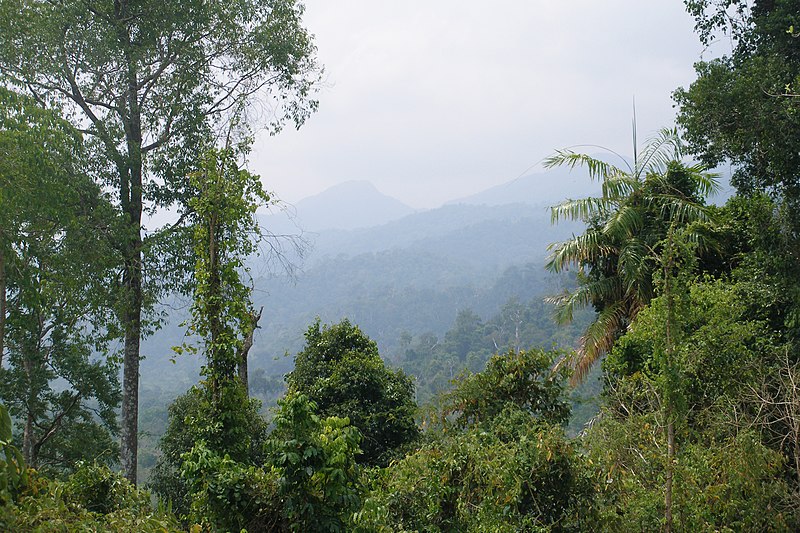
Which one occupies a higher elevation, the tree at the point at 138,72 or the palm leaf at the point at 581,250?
the tree at the point at 138,72

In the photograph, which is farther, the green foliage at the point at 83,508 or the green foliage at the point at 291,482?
the green foliage at the point at 291,482

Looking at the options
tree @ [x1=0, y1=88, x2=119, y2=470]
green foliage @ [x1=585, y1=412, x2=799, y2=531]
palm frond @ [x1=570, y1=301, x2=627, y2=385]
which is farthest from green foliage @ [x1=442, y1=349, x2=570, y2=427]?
tree @ [x1=0, y1=88, x2=119, y2=470]

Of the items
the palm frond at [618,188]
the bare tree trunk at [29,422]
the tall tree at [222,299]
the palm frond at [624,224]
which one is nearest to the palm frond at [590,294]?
the palm frond at [624,224]

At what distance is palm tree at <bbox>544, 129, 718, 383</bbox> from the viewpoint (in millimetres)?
10414

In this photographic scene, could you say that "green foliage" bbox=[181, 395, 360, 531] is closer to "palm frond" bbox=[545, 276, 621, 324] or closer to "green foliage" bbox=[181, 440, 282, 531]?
"green foliage" bbox=[181, 440, 282, 531]

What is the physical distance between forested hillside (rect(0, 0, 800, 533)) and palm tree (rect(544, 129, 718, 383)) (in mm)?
48

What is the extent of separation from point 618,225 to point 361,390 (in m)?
5.25

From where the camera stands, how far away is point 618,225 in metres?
10.6

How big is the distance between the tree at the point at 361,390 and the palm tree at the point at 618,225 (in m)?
3.24

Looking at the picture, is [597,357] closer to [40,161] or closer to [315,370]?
[315,370]

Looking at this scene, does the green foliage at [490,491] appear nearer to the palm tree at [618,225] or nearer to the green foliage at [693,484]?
the green foliage at [693,484]

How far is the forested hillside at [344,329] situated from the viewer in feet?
15.9

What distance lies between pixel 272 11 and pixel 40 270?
19.6ft

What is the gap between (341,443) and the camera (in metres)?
4.60
